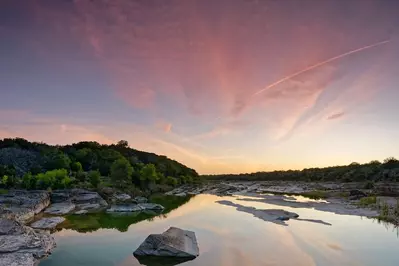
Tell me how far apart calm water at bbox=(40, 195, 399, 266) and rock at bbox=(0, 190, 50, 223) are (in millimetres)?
6789

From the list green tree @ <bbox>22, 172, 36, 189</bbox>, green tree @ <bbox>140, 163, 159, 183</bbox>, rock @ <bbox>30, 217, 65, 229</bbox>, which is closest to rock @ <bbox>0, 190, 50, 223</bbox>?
rock @ <bbox>30, 217, 65, 229</bbox>

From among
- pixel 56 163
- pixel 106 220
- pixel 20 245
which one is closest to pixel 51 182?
pixel 106 220

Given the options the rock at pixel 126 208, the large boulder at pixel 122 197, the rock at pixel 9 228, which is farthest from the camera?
the large boulder at pixel 122 197

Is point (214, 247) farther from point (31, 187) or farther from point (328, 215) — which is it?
point (31, 187)

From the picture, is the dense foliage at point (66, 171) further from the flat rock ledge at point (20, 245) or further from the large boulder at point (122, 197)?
the flat rock ledge at point (20, 245)

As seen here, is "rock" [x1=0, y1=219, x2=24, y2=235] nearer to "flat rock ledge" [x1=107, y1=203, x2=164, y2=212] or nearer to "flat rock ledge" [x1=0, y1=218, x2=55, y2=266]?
"flat rock ledge" [x1=0, y1=218, x2=55, y2=266]

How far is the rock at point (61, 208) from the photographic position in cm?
4715

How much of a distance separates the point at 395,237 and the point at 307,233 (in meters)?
7.41

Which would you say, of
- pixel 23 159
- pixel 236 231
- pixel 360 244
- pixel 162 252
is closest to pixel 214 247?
pixel 162 252

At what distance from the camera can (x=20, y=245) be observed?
24484 millimetres

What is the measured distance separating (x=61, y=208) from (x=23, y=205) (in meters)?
7.53

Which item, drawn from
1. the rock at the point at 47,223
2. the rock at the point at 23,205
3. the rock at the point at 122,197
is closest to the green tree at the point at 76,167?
the rock at the point at 122,197

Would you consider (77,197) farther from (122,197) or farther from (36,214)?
(36,214)

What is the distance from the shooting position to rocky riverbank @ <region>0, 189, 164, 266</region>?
932 inches
